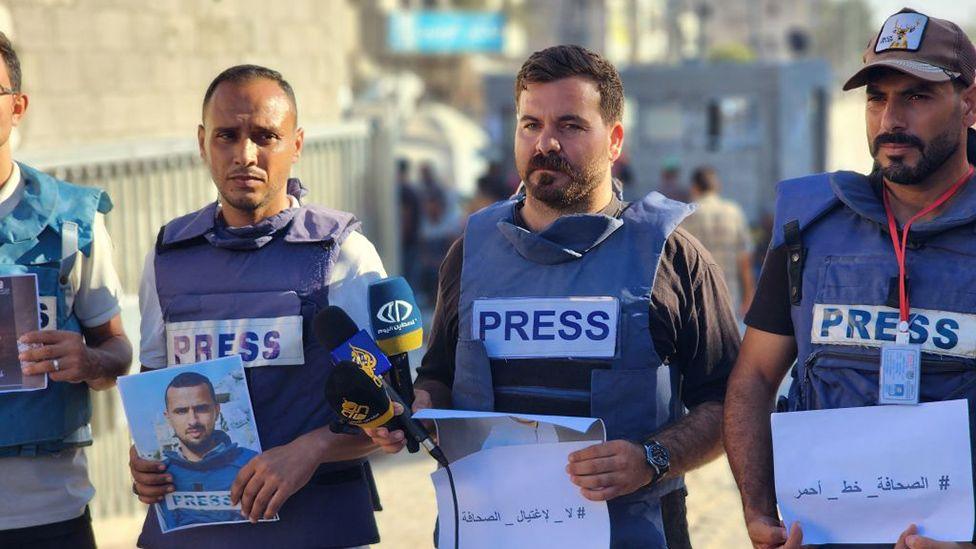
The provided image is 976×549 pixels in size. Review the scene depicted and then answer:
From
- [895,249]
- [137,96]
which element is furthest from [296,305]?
[137,96]

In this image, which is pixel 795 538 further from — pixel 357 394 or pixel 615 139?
pixel 615 139

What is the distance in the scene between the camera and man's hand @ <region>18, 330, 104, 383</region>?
11.2 ft

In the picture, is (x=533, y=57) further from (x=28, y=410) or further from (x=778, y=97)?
(x=778, y=97)

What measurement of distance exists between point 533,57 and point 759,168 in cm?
Result: 1770

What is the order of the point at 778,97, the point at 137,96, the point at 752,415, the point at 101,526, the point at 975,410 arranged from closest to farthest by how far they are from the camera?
1. the point at 975,410
2. the point at 752,415
3. the point at 101,526
4. the point at 137,96
5. the point at 778,97

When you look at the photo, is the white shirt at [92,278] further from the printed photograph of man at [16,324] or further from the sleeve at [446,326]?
the sleeve at [446,326]

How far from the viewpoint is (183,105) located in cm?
856

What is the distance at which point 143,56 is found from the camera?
8164mm

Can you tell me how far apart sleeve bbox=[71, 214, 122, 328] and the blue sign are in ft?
153

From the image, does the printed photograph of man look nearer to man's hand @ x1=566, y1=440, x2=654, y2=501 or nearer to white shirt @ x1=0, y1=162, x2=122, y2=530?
white shirt @ x1=0, y1=162, x2=122, y2=530

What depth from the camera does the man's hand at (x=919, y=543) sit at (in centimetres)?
272

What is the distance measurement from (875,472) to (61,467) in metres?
2.12

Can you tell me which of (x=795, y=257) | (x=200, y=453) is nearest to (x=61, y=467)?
(x=200, y=453)

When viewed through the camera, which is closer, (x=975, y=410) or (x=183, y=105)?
(x=975, y=410)
